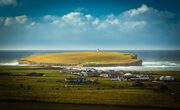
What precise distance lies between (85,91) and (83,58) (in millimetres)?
1023

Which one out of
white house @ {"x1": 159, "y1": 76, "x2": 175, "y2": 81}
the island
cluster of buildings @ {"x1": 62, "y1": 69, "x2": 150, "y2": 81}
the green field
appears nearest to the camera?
the green field

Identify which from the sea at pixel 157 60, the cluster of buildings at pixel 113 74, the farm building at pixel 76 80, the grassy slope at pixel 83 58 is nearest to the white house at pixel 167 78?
the sea at pixel 157 60

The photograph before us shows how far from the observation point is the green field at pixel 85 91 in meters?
8.65

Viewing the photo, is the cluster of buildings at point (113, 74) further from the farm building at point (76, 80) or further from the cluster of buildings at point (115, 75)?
the farm building at point (76, 80)

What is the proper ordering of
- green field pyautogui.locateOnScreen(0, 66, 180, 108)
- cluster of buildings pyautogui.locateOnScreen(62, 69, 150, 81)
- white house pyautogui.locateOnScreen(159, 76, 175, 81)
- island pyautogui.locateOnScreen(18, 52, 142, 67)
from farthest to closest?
island pyautogui.locateOnScreen(18, 52, 142, 67) < cluster of buildings pyautogui.locateOnScreen(62, 69, 150, 81) < white house pyautogui.locateOnScreen(159, 76, 175, 81) < green field pyautogui.locateOnScreen(0, 66, 180, 108)

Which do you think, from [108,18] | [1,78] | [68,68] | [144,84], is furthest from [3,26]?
[144,84]

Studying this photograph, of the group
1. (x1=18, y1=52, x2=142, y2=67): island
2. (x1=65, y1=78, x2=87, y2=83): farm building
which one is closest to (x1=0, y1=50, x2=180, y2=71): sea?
(x1=18, y1=52, x2=142, y2=67): island

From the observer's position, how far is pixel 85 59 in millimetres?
9492

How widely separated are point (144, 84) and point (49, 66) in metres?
2.49

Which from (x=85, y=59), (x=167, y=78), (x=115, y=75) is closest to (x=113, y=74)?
(x=115, y=75)

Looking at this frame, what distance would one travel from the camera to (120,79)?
9062mm

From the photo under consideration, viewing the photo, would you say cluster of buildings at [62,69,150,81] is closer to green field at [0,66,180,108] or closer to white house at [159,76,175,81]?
green field at [0,66,180,108]

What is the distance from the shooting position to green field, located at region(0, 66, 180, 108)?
865 centimetres

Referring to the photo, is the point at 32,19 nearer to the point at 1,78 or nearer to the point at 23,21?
the point at 23,21
